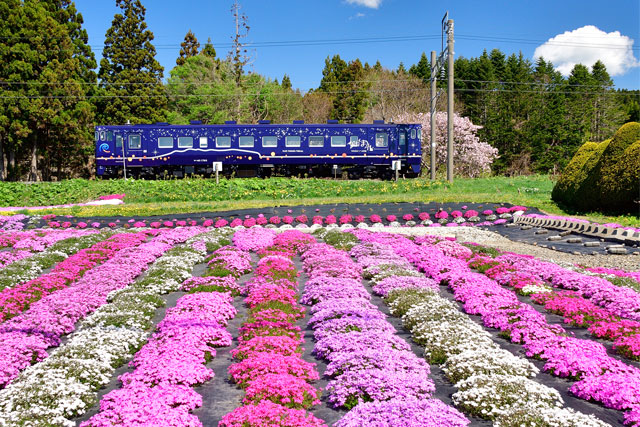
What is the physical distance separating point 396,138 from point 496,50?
48.3m

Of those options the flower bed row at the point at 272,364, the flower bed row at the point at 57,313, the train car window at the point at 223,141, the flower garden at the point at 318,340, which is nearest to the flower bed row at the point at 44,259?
the flower garden at the point at 318,340

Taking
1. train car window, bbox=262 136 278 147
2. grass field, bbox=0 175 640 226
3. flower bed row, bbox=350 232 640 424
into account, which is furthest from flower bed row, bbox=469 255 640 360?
train car window, bbox=262 136 278 147

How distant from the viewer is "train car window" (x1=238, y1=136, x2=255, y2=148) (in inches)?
1494

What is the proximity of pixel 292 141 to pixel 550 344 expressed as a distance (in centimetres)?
3195

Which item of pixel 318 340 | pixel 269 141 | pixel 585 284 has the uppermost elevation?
pixel 269 141

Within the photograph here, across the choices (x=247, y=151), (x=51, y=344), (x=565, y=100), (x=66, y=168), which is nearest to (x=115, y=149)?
(x=247, y=151)

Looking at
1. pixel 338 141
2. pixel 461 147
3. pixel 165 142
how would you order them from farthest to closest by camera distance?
pixel 461 147 → pixel 338 141 → pixel 165 142

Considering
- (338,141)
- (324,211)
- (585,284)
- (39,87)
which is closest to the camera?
(585,284)

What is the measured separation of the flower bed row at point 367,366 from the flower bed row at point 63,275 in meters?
5.23

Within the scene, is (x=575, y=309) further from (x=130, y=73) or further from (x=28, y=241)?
(x=130, y=73)

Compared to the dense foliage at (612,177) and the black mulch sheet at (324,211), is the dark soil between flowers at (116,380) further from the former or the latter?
the dense foliage at (612,177)

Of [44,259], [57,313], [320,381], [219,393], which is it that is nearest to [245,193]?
[44,259]

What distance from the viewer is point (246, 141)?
38.0m

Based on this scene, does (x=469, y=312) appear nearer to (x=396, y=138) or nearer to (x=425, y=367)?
(x=425, y=367)
